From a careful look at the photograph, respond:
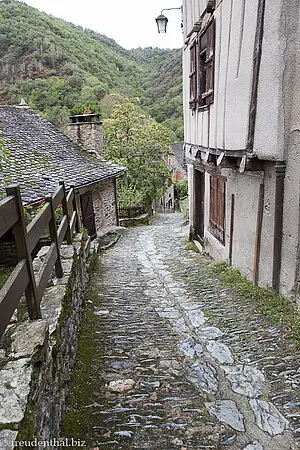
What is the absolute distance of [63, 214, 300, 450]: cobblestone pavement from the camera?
2.59m

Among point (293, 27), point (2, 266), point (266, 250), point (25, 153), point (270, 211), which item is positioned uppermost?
point (293, 27)

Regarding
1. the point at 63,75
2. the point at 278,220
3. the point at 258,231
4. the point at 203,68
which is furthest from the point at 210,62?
the point at 63,75

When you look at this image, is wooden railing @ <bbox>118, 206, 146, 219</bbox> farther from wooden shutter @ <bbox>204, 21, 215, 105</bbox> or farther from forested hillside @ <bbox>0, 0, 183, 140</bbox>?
forested hillside @ <bbox>0, 0, 183, 140</bbox>

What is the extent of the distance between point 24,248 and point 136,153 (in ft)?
60.8

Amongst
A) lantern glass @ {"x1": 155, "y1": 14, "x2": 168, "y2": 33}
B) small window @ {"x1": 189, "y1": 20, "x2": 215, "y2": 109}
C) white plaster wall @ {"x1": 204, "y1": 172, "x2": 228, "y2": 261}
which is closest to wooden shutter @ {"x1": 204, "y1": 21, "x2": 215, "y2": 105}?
small window @ {"x1": 189, "y1": 20, "x2": 215, "y2": 109}

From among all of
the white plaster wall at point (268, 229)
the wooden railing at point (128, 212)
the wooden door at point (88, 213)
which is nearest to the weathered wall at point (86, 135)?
the wooden door at point (88, 213)

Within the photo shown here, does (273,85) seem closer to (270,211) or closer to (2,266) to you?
(270,211)

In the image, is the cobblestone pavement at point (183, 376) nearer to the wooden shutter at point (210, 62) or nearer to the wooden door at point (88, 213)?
the wooden shutter at point (210, 62)

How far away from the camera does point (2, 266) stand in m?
6.88

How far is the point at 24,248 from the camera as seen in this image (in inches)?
90.4

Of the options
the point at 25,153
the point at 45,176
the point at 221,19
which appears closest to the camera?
the point at 221,19

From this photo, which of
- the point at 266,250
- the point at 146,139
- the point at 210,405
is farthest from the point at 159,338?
the point at 146,139

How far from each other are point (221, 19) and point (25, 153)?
23.3 ft

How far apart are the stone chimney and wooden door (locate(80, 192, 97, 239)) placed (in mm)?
3129
